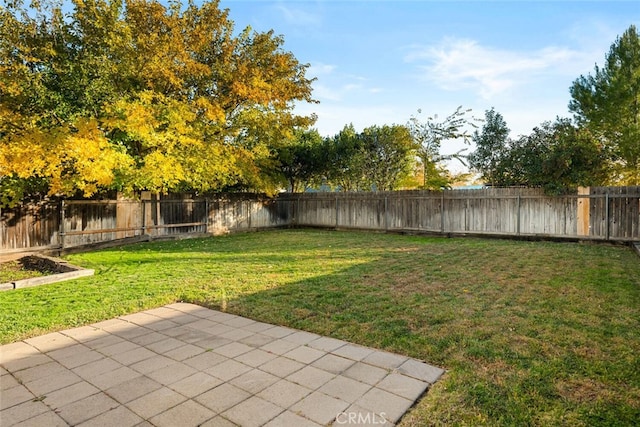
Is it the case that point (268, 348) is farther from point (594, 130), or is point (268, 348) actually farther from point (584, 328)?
point (594, 130)

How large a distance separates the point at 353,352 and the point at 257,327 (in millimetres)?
1127

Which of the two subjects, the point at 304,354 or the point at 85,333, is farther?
the point at 85,333

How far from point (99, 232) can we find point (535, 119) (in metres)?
14.0

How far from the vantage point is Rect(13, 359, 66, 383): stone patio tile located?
2609 mm

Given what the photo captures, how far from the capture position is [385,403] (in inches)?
86.5

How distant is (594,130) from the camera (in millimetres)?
12344

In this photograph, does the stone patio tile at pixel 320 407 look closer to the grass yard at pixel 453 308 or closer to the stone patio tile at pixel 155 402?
the grass yard at pixel 453 308

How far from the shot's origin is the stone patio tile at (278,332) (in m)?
3.40

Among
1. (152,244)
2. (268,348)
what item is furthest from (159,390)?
(152,244)

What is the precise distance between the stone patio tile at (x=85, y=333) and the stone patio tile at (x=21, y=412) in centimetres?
112

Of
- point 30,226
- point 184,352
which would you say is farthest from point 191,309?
point 30,226

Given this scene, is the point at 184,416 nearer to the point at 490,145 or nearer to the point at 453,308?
the point at 453,308

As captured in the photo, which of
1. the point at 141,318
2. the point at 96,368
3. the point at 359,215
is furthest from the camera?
the point at 359,215

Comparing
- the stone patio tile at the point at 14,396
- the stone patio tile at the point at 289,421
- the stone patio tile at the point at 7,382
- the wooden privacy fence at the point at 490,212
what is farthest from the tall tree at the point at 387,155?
the stone patio tile at the point at 14,396
